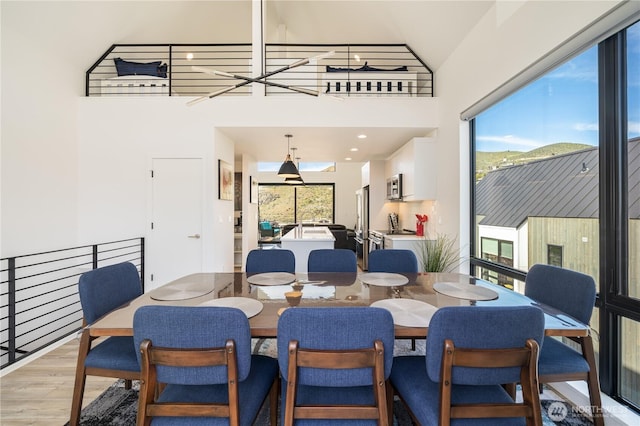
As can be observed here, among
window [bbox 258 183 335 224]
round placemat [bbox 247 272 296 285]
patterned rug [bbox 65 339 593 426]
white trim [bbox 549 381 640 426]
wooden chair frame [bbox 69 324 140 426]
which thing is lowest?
patterned rug [bbox 65 339 593 426]

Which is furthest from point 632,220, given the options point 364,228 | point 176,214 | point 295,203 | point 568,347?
point 295,203

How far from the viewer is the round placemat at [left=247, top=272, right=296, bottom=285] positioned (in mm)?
2137

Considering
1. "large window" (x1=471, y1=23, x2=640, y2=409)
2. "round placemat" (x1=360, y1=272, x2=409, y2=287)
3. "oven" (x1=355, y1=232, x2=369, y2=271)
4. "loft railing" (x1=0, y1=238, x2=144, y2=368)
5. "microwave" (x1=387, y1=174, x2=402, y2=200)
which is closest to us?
"large window" (x1=471, y1=23, x2=640, y2=409)

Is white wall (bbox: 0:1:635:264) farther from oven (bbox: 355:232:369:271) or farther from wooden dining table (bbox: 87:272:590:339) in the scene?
oven (bbox: 355:232:369:271)

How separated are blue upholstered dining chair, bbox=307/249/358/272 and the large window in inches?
59.7

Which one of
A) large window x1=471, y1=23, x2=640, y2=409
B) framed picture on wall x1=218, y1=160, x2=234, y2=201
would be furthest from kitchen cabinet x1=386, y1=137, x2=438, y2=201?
framed picture on wall x1=218, y1=160, x2=234, y2=201

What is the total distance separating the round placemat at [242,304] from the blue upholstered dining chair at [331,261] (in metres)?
1.07

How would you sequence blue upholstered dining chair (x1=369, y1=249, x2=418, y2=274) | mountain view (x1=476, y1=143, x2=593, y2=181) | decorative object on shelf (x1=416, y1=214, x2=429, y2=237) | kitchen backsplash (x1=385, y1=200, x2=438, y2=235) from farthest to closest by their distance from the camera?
decorative object on shelf (x1=416, y1=214, x2=429, y2=237)
kitchen backsplash (x1=385, y1=200, x2=438, y2=235)
blue upholstered dining chair (x1=369, y1=249, x2=418, y2=274)
mountain view (x1=476, y1=143, x2=593, y2=181)

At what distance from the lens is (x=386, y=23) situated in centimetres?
435

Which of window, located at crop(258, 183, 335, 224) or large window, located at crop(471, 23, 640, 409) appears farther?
window, located at crop(258, 183, 335, 224)

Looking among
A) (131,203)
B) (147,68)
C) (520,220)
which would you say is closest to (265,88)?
(147,68)

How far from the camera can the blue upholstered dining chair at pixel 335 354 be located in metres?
1.15

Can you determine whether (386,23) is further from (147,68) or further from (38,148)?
(38,148)

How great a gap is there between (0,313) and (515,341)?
464 cm
